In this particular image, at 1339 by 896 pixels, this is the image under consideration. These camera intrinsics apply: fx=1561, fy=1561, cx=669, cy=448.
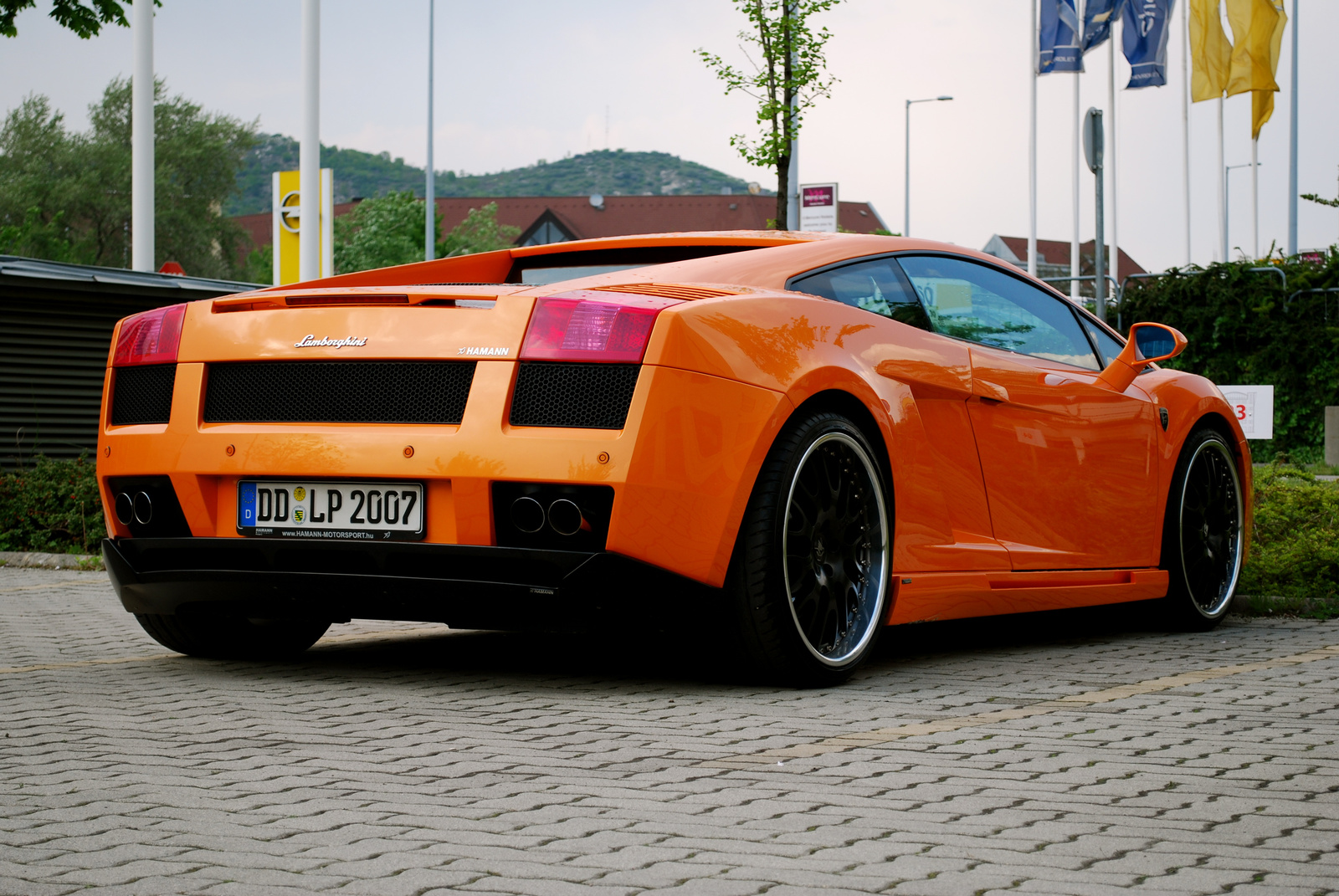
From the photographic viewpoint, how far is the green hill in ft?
475

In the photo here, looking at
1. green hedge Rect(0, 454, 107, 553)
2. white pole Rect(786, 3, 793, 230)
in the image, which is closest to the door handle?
green hedge Rect(0, 454, 107, 553)

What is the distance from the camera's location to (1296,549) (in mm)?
7652

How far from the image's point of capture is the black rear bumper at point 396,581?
402 centimetres

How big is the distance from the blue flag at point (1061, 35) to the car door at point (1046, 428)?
2621 cm

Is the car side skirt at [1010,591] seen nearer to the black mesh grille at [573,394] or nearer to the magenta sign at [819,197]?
the black mesh grille at [573,394]

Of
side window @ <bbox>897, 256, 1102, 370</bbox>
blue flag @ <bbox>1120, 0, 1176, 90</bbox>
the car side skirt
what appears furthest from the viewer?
blue flag @ <bbox>1120, 0, 1176, 90</bbox>

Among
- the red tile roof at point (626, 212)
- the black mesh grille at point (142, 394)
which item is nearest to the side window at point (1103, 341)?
the black mesh grille at point (142, 394)

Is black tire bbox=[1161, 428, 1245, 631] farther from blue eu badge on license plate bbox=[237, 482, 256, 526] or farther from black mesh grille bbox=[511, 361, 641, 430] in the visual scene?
blue eu badge on license plate bbox=[237, 482, 256, 526]

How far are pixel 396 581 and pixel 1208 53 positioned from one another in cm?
3005

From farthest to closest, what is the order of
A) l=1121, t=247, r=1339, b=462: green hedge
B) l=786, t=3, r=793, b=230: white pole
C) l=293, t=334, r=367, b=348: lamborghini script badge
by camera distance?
l=1121, t=247, r=1339, b=462: green hedge → l=786, t=3, r=793, b=230: white pole → l=293, t=334, r=367, b=348: lamborghini script badge

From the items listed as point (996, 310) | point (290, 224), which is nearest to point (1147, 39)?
point (290, 224)

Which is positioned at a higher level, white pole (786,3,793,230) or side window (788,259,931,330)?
white pole (786,3,793,230)

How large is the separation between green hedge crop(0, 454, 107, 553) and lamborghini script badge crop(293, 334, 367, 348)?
6664 millimetres

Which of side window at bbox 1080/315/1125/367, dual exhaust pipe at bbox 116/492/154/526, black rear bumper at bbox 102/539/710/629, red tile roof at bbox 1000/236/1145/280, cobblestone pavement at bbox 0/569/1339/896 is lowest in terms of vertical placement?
cobblestone pavement at bbox 0/569/1339/896
